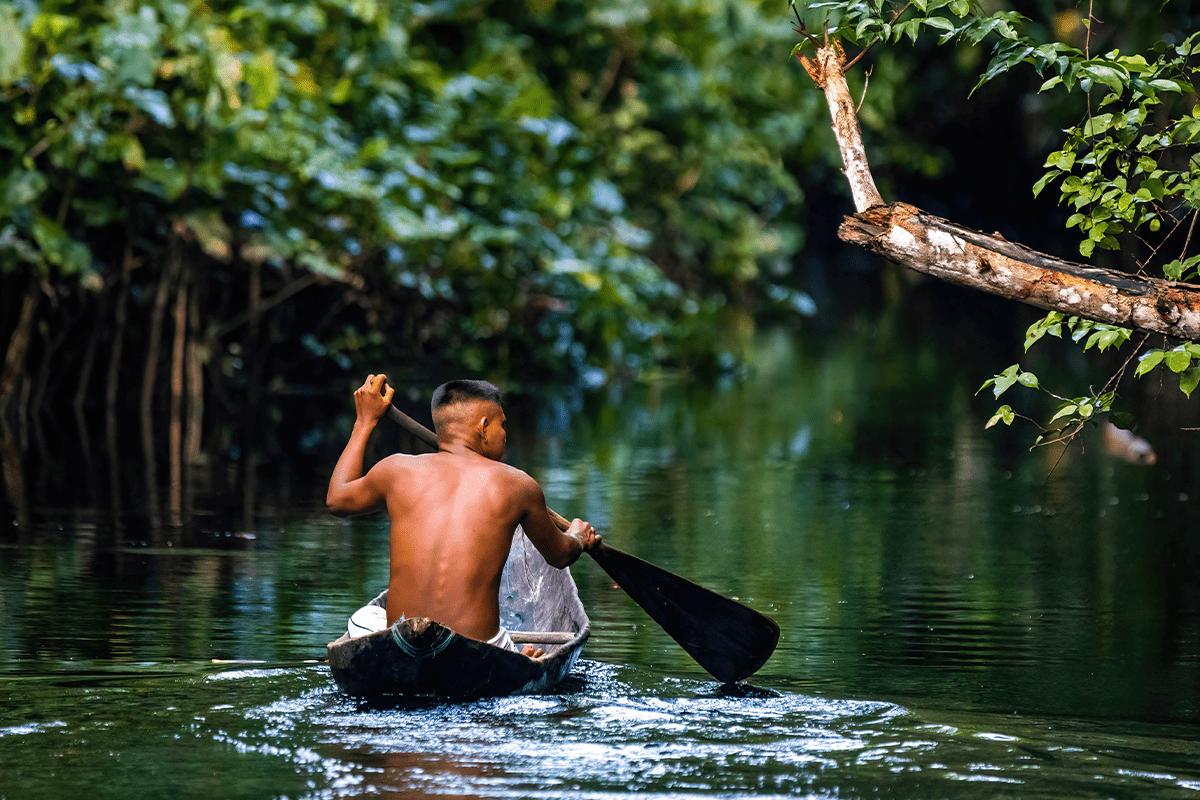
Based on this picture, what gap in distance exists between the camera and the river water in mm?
4660

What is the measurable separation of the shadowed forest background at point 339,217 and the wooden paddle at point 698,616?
4641mm

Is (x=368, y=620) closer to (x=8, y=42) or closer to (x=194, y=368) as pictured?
(x=8, y=42)

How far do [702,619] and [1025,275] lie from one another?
1810 millimetres

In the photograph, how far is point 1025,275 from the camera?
16.9ft

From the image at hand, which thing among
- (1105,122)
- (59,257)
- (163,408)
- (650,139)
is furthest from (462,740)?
(650,139)

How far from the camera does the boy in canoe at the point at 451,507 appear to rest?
5512 millimetres

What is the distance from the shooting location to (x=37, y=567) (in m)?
8.20

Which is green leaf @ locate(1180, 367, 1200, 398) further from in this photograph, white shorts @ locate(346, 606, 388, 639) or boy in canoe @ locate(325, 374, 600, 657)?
white shorts @ locate(346, 606, 388, 639)

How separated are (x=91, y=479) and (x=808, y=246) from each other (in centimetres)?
3679

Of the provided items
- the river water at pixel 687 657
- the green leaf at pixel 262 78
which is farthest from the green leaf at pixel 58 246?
the river water at pixel 687 657

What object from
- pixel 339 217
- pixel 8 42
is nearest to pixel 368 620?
pixel 8 42

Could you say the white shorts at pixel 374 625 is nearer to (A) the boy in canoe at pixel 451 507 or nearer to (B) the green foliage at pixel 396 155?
(A) the boy in canoe at pixel 451 507

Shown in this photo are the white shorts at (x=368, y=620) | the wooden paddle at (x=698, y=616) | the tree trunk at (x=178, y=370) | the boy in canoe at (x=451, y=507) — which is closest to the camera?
the boy in canoe at (x=451, y=507)

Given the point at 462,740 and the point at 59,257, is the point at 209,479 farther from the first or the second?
the point at 462,740
